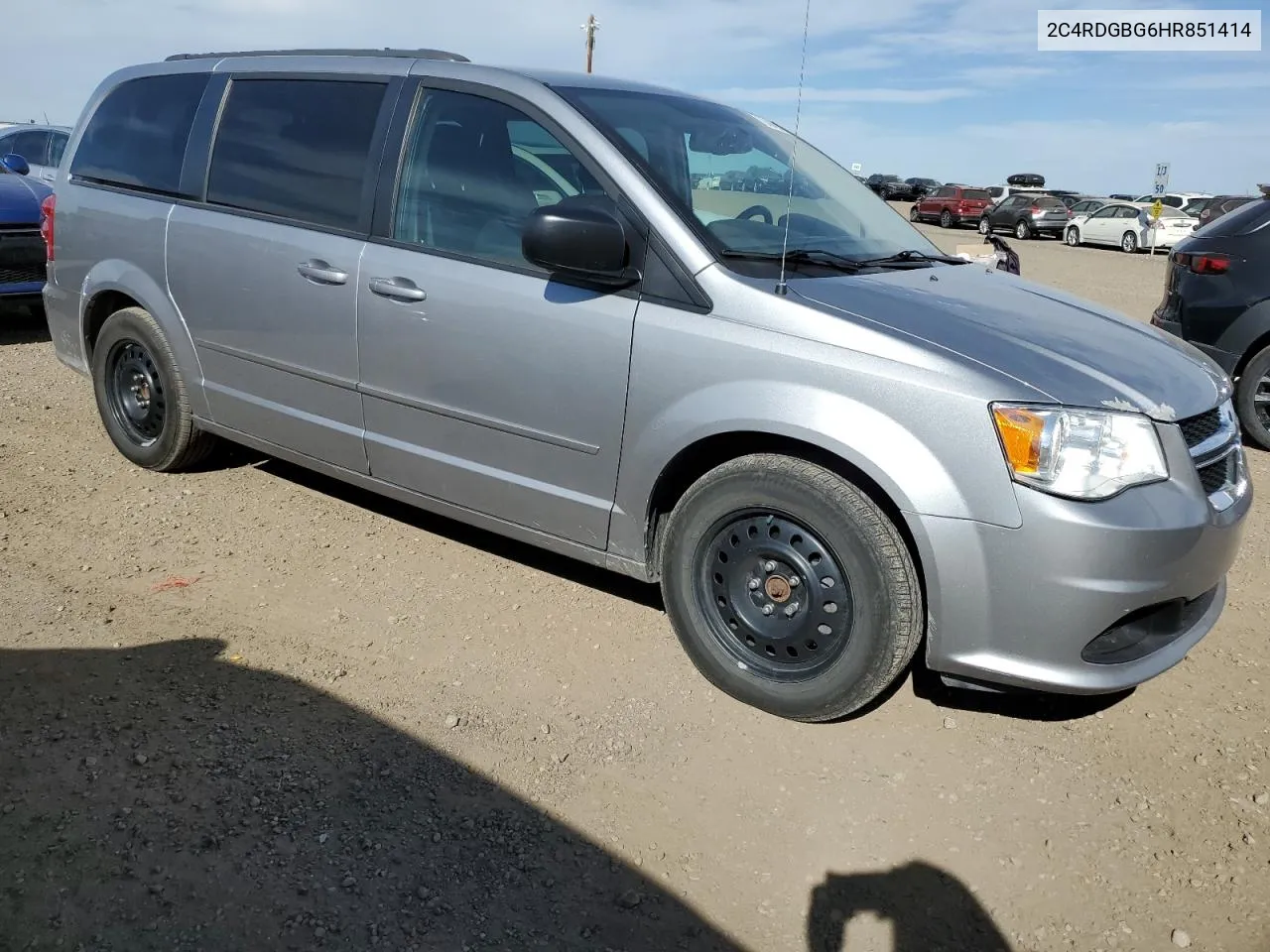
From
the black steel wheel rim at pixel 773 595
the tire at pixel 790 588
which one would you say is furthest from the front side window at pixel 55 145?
the black steel wheel rim at pixel 773 595

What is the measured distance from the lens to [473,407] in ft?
12.0

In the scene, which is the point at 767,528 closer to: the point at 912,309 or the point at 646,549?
the point at 646,549

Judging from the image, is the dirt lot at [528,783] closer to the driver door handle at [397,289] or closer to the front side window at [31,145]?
the driver door handle at [397,289]

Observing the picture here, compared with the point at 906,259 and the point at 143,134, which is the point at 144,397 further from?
the point at 906,259

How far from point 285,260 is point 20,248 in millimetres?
→ 5555

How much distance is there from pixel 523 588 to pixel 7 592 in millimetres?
1919

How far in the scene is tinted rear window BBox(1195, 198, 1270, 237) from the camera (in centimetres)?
674

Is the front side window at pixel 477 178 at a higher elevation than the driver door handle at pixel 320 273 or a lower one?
higher

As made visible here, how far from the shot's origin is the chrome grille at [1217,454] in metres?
3.03

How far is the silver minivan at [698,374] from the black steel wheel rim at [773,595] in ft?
0.03

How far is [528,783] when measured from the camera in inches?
114

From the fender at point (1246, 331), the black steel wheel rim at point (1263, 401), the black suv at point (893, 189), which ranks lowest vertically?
the black steel wheel rim at point (1263, 401)

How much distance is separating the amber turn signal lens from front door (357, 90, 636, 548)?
1166 mm

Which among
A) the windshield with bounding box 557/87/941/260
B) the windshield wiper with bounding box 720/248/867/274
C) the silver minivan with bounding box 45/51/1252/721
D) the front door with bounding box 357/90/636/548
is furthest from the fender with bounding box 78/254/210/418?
the windshield wiper with bounding box 720/248/867/274
